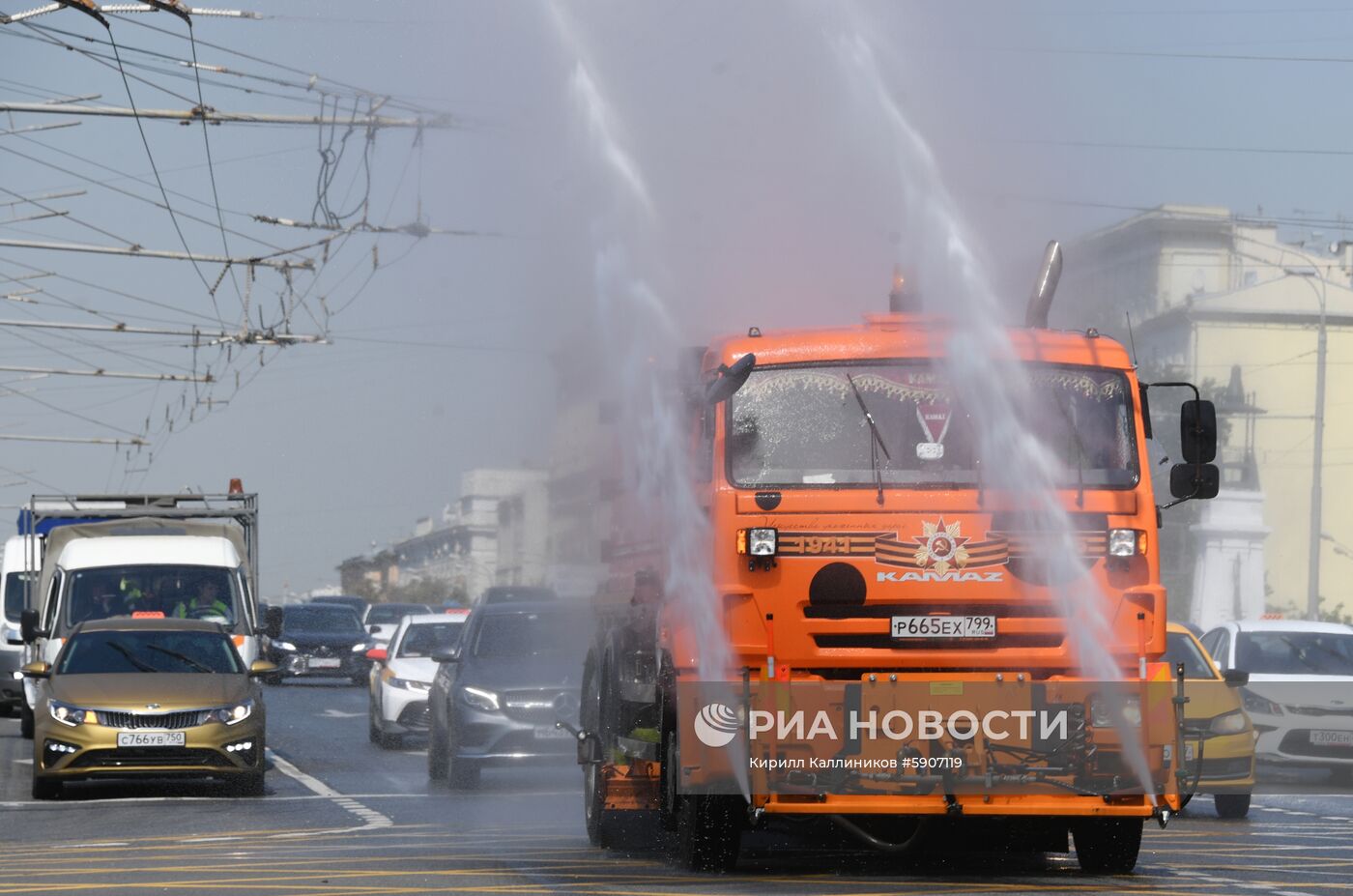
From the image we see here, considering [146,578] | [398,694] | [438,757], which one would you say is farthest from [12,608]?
[438,757]

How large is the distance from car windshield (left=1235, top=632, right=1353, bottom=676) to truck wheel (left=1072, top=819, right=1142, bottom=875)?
10.5 meters

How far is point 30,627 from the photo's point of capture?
23.9m

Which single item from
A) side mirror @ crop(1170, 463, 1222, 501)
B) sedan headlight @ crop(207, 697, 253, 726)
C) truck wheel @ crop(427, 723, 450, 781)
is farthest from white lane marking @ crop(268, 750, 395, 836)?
side mirror @ crop(1170, 463, 1222, 501)

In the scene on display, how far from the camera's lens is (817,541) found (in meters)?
11.0

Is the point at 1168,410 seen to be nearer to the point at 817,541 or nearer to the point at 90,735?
the point at 90,735

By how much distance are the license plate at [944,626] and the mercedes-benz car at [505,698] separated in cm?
745

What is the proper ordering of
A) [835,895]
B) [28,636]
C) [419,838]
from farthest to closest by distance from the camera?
[28,636]
[419,838]
[835,895]

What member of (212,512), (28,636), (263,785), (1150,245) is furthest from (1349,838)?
(1150,245)

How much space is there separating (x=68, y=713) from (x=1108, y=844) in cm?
954

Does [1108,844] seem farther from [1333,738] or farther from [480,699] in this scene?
[1333,738]

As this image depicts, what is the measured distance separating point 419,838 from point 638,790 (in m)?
1.82

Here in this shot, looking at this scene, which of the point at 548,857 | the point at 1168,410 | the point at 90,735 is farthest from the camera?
the point at 1168,410

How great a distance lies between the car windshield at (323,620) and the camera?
1791 inches

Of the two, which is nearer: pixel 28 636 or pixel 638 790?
pixel 638 790
